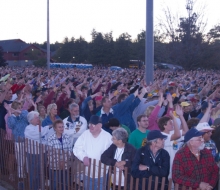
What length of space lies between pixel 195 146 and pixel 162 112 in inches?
134

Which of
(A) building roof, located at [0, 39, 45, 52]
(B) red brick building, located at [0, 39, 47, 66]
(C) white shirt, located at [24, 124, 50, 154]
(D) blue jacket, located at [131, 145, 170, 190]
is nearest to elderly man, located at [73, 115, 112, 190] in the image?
(D) blue jacket, located at [131, 145, 170, 190]

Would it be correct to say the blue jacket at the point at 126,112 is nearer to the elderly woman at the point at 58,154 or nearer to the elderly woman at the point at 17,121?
the elderly woman at the point at 58,154

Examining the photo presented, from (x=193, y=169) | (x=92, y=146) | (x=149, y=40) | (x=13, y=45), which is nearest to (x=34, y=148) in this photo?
(x=92, y=146)

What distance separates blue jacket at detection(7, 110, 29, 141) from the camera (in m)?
7.21

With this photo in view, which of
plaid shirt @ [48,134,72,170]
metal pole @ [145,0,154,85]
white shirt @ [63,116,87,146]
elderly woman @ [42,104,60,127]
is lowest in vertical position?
plaid shirt @ [48,134,72,170]

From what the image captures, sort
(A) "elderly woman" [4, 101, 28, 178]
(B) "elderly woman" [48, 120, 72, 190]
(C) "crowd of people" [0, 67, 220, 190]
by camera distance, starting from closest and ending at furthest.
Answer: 1. (C) "crowd of people" [0, 67, 220, 190]
2. (B) "elderly woman" [48, 120, 72, 190]
3. (A) "elderly woman" [4, 101, 28, 178]

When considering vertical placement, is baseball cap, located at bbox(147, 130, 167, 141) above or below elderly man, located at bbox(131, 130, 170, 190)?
above

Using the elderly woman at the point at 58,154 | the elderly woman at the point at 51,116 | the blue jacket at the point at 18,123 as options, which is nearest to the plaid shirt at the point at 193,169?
the elderly woman at the point at 58,154

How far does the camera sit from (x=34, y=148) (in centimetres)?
610

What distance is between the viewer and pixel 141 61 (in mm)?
56219

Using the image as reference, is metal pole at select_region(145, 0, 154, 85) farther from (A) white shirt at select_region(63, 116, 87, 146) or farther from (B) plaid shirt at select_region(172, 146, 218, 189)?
(B) plaid shirt at select_region(172, 146, 218, 189)

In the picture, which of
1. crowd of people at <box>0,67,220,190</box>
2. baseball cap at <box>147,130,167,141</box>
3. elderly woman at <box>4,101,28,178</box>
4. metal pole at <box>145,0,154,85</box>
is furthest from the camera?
metal pole at <box>145,0,154,85</box>

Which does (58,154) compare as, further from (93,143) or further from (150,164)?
(150,164)

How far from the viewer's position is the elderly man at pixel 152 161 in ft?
14.9
